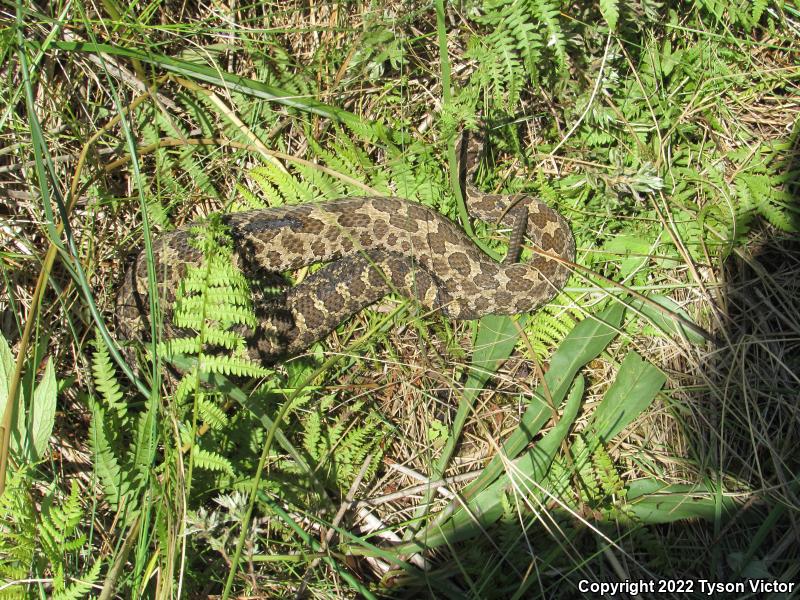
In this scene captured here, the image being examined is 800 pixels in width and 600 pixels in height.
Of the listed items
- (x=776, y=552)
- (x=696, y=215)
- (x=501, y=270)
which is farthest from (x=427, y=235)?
(x=776, y=552)

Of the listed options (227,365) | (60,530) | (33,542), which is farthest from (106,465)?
(227,365)

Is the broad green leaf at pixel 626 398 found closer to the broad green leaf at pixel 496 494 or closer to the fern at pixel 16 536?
the broad green leaf at pixel 496 494

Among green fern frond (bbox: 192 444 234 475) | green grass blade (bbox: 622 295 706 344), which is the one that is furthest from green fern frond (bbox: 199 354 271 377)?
green grass blade (bbox: 622 295 706 344)

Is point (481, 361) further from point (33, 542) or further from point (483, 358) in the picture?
point (33, 542)

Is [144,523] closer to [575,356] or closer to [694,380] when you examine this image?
[575,356]

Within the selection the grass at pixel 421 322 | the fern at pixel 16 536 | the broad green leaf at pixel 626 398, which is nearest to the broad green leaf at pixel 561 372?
the grass at pixel 421 322

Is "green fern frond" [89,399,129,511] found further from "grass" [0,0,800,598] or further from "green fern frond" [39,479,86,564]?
"green fern frond" [39,479,86,564]
